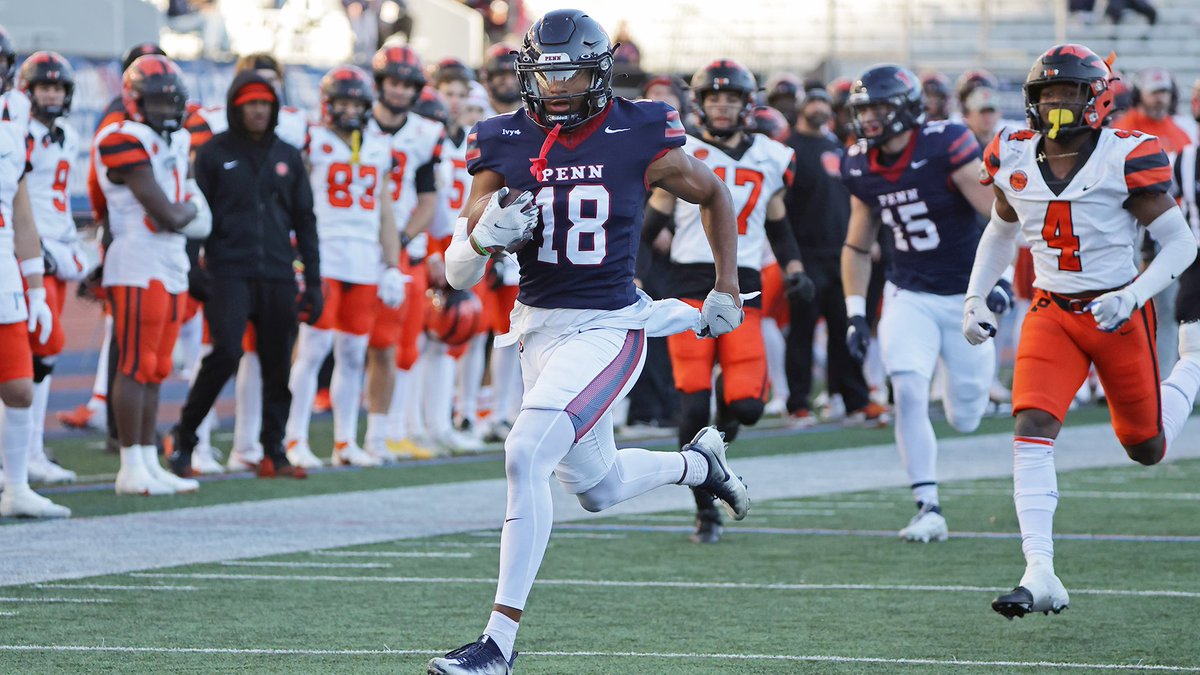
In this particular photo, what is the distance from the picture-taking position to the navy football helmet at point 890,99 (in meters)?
7.14

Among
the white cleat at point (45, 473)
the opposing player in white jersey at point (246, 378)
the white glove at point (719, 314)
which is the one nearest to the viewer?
the white glove at point (719, 314)

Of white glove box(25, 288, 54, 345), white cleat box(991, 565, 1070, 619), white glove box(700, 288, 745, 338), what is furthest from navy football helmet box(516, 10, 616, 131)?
white glove box(25, 288, 54, 345)

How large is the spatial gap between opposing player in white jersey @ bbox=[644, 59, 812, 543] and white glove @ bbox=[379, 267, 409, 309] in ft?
6.82

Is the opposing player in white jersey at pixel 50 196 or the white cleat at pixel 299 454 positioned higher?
the opposing player in white jersey at pixel 50 196

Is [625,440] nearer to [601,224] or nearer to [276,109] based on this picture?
[276,109]

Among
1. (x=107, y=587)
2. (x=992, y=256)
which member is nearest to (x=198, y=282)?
(x=107, y=587)

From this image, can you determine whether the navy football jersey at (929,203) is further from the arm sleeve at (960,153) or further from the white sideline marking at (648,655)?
the white sideline marking at (648,655)

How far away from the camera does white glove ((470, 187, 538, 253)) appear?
436 centimetres

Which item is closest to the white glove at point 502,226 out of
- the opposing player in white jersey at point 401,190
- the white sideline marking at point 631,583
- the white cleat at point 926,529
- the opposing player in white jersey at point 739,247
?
the white sideline marking at point 631,583

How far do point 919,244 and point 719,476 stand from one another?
2.29 metres

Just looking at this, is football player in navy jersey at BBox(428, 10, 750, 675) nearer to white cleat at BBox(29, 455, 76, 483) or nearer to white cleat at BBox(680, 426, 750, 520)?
white cleat at BBox(680, 426, 750, 520)

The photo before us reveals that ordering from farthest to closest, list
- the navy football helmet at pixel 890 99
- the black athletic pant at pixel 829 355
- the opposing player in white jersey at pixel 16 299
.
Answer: the black athletic pant at pixel 829 355
the navy football helmet at pixel 890 99
the opposing player in white jersey at pixel 16 299

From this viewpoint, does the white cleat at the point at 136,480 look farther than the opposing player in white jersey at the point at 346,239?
No

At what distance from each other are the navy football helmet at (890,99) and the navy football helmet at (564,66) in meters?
2.61
